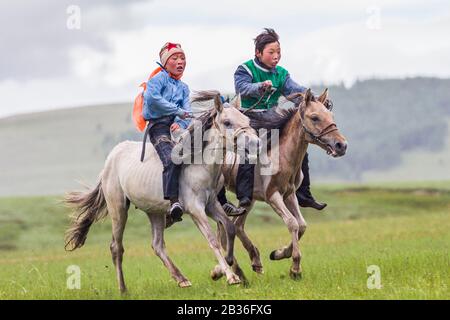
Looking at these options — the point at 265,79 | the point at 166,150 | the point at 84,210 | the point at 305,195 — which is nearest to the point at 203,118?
the point at 166,150

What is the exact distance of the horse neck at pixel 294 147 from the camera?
1288cm

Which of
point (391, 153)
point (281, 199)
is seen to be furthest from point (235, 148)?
point (391, 153)

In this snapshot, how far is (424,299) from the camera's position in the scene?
980 centimetres

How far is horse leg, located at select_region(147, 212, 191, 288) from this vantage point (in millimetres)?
12519

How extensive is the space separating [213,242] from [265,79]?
2.91 meters

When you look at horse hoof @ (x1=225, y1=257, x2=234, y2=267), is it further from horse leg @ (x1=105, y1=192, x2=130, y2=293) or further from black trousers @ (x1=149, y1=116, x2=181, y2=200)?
horse leg @ (x1=105, y1=192, x2=130, y2=293)

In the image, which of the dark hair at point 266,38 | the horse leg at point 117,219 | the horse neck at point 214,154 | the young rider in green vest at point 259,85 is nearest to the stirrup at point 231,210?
the young rider in green vest at point 259,85

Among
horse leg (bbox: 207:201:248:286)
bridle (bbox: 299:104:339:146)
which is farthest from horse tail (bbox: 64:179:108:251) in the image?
bridle (bbox: 299:104:339:146)

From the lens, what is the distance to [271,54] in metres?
13.0

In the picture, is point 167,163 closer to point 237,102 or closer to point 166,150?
point 166,150

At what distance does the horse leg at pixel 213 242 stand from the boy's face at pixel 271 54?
2.66m

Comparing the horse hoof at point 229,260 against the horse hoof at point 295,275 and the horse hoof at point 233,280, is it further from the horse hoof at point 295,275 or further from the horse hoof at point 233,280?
the horse hoof at point 233,280

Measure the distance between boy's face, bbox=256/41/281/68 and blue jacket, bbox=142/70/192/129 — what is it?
1.29 meters
